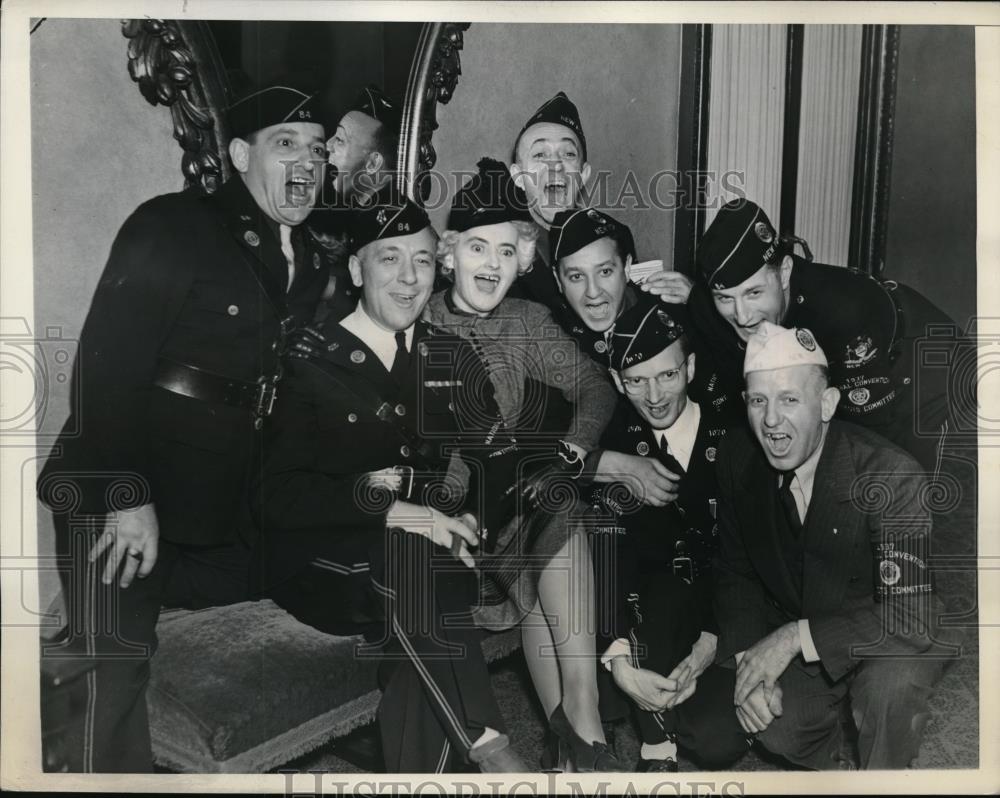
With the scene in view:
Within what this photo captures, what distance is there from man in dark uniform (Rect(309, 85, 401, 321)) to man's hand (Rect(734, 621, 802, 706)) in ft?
5.56

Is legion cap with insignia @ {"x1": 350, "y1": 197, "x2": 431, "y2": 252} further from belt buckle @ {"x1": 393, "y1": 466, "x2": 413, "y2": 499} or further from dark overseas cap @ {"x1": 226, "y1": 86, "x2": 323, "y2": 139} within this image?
belt buckle @ {"x1": 393, "y1": 466, "x2": 413, "y2": 499}

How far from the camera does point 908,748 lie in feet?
10.9

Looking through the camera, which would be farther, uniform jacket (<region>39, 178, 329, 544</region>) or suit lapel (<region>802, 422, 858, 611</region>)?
suit lapel (<region>802, 422, 858, 611</region>)

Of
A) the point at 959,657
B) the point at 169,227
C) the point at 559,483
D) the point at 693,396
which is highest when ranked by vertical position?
the point at 169,227

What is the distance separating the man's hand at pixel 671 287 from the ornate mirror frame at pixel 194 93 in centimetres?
79

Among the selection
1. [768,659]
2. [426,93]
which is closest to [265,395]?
[426,93]

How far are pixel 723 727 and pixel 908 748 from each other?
61 centimetres

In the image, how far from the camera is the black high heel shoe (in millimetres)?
3273

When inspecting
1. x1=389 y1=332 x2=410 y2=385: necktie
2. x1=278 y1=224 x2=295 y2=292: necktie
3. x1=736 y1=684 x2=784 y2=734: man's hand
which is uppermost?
x1=278 y1=224 x2=295 y2=292: necktie

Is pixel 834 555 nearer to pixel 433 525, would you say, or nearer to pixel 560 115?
pixel 433 525

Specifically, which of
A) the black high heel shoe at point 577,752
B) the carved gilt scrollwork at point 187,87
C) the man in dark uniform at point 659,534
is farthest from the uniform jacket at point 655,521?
the carved gilt scrollwork at point 187,87

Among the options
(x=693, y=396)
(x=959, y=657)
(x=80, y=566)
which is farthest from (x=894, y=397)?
(x=80, y=566)

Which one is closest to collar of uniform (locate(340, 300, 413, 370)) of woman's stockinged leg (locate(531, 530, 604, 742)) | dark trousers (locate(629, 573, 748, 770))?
woman's stockinged leg (locate(531, 530, 604, 742))

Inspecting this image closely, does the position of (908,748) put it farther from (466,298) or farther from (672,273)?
(466,298)
